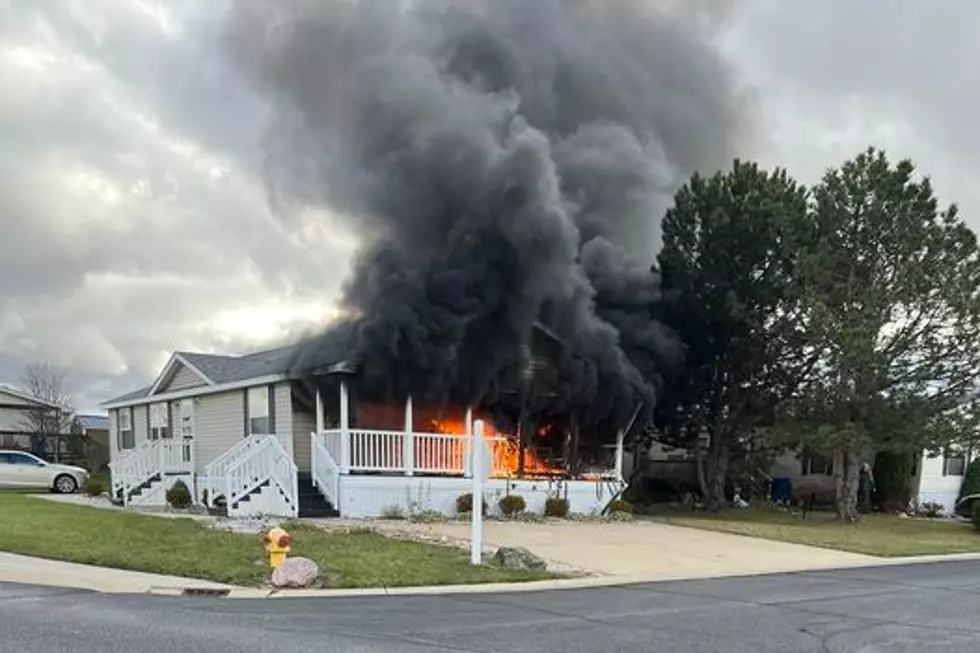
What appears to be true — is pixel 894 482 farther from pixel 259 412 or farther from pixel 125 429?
pixel 125 429

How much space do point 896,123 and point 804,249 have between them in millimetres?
3524

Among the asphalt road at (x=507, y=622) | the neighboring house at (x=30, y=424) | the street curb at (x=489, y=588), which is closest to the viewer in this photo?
the asphalt road at (x=507, y=622)

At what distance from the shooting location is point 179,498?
63.1ft

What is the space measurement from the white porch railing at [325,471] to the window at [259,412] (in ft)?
7.52

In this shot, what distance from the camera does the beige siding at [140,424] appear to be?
27177 millimetres

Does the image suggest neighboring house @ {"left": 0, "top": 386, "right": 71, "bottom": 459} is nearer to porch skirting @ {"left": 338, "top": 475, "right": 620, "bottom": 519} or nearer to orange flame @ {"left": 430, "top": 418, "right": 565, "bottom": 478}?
orange flame @ {"left": 430, "top": 418, "right": 565, "bottom": 478}

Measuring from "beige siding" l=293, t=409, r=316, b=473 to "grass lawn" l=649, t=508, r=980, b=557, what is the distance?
8.14 metres

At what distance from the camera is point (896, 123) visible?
63.2 ft

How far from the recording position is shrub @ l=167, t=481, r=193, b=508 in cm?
1920

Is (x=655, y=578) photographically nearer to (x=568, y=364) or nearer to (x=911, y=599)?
(x=911, y=599)

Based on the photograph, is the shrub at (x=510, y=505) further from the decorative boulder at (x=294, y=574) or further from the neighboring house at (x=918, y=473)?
the neighboring house at (x=918, y=473)

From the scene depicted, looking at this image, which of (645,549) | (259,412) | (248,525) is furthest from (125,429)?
(645,549)

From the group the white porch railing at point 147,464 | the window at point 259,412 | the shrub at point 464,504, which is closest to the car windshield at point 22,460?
the white porch railing at point 147,464

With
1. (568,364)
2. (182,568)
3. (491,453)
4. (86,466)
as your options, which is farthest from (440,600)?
(86,466)
